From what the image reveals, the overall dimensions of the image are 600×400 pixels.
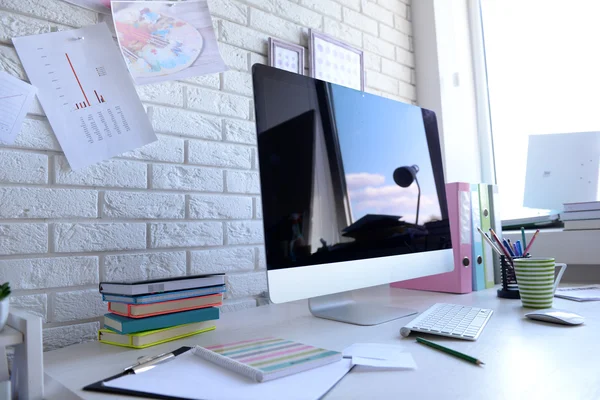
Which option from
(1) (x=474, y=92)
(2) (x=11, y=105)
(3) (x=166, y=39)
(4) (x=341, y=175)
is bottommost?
(4) (x=341, y=175)

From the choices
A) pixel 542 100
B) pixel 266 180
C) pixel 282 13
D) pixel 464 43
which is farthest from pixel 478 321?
pixel 464 43

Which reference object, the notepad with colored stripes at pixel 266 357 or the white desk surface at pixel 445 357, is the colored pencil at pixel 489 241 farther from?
Answer: the notepad with colored stripes at pixel 266 357

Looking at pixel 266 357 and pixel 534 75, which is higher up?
pixel 534 75

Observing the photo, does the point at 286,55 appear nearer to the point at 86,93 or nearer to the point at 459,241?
the point at 86,93

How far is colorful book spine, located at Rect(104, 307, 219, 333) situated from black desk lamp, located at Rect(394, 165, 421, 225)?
0.55m

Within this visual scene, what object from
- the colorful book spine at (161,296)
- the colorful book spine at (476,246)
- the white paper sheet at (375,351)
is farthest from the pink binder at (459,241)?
the colorful book spine at (161,296)

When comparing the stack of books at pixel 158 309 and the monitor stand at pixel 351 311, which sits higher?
the stack of books at pixel 158 309

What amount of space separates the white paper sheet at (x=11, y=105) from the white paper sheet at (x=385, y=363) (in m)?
0.76

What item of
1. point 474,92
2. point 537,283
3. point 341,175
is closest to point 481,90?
point 474,92

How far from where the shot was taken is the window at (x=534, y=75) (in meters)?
1.85

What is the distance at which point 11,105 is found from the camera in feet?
2.86

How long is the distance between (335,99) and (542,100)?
1360 millimetres

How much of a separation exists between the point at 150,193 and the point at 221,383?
1.94 ft

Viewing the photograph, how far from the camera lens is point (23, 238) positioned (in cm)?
88
